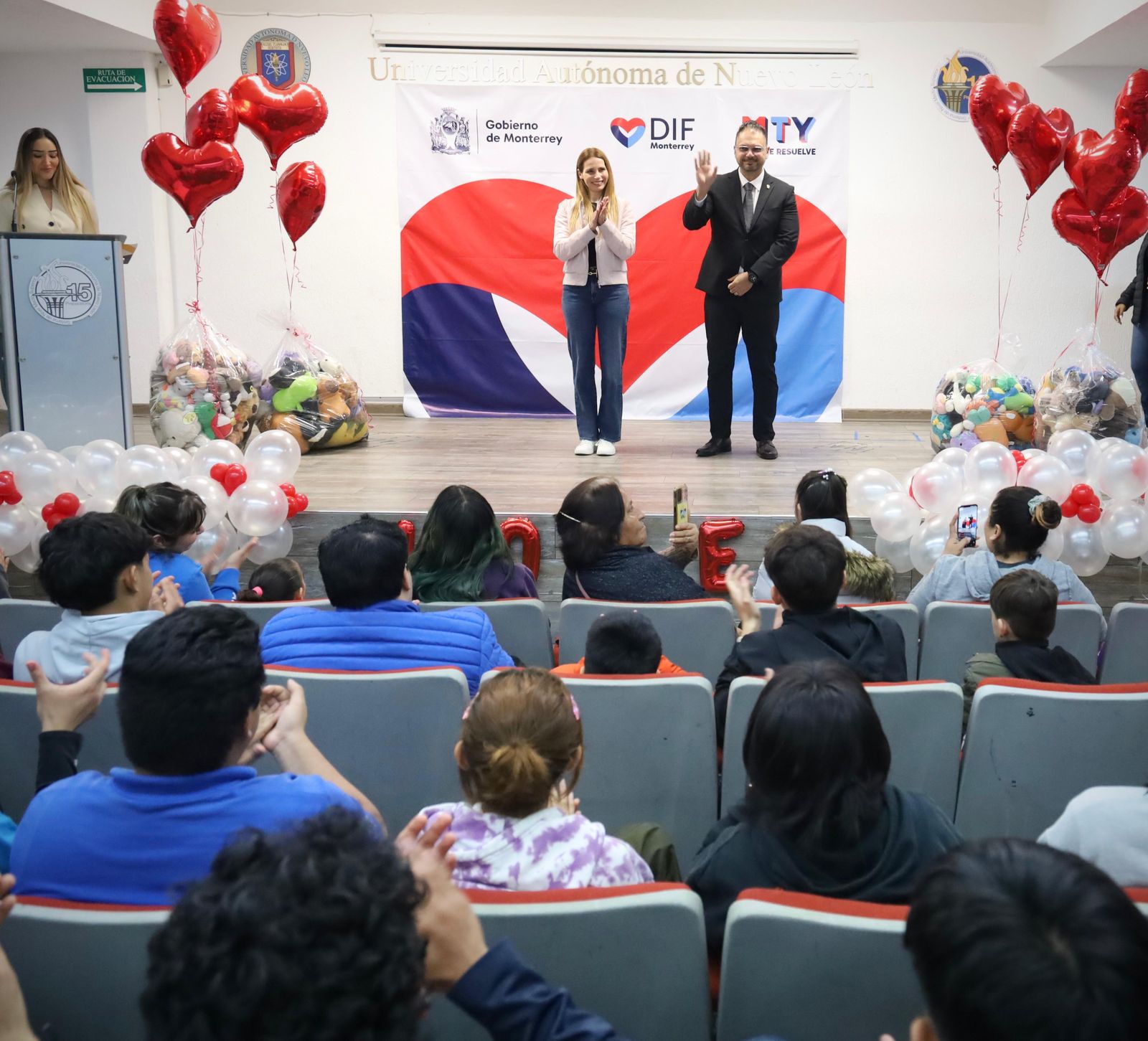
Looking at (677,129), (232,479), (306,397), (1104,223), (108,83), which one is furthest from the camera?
(677,129)

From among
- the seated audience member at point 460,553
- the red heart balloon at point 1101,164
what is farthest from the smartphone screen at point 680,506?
the red heart balloon at point 1101,164

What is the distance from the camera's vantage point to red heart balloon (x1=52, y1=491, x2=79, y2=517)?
11.4 feet

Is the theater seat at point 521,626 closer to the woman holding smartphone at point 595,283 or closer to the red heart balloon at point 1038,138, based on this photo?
the woman holding smartphone at point 595,283

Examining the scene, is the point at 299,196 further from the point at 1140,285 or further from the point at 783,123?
the point at 1140,285

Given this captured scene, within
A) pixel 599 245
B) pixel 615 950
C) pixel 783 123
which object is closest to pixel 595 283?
pixel 599 245

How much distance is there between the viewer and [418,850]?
938mm

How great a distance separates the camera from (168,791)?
1241 millimetres

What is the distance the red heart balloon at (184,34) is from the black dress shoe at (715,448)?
270cm

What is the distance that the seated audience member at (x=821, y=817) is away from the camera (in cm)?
129

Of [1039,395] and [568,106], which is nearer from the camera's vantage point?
[1039,395]

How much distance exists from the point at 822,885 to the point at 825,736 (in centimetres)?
17

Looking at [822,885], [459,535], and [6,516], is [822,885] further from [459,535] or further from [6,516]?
[6,516]

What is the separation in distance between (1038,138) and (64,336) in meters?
4.04

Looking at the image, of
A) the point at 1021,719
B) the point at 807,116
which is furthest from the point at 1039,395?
the point at 1021,719
